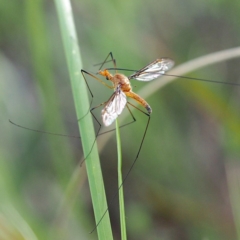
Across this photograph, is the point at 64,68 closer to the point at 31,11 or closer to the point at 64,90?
the point at 64,90

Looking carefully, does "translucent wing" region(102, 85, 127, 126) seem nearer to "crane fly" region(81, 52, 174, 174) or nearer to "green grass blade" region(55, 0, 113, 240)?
"crane fly" region(81, 52, 174, 174)

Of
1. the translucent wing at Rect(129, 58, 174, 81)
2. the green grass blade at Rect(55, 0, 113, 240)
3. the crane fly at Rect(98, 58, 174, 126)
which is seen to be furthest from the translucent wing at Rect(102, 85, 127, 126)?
the translucent wing at Rect(129, 58, 174, 81)

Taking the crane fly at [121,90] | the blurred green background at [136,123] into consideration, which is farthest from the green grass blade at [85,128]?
the blurred green background at [136,123]

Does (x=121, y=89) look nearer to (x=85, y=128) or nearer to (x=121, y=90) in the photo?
(x=121, y=90)

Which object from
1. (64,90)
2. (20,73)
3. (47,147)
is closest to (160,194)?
(47,147)

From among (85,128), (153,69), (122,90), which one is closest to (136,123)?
(153,69)
